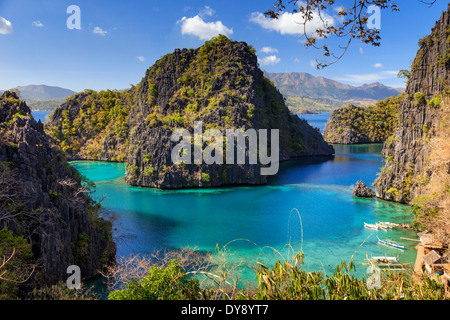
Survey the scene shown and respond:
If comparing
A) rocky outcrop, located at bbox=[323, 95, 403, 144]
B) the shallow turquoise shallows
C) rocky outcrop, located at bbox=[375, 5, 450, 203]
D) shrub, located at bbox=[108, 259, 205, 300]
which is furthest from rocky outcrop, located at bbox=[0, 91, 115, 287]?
rocky outcrop, located at bbox=[323, 95, 403, 144]

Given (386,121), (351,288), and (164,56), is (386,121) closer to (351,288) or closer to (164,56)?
(164,56)

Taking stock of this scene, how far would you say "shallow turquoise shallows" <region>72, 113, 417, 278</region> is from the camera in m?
26.2

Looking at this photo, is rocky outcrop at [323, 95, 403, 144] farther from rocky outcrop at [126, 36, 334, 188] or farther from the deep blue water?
the deep blue water

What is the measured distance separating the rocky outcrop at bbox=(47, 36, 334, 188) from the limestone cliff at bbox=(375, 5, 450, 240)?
19.8 meters

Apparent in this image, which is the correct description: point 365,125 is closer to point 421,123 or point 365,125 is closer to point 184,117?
point 184,117

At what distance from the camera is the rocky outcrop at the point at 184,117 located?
163 feet

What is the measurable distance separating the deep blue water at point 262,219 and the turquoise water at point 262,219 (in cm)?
7

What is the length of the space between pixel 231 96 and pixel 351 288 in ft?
162

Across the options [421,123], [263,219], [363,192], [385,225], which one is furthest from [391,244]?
[421,123]

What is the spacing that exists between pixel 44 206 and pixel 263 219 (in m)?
22.2

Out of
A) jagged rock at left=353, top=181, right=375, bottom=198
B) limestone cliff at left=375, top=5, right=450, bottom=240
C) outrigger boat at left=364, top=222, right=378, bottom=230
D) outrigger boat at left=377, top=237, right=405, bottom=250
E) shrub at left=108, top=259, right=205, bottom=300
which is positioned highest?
limestone cliff at left=375, top=5, right=450, bottom=240

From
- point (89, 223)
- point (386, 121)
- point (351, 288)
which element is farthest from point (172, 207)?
point (386, 121)

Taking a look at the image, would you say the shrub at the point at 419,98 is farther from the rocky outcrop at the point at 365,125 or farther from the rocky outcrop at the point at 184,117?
the rocky outcrop at the point at 365,125
